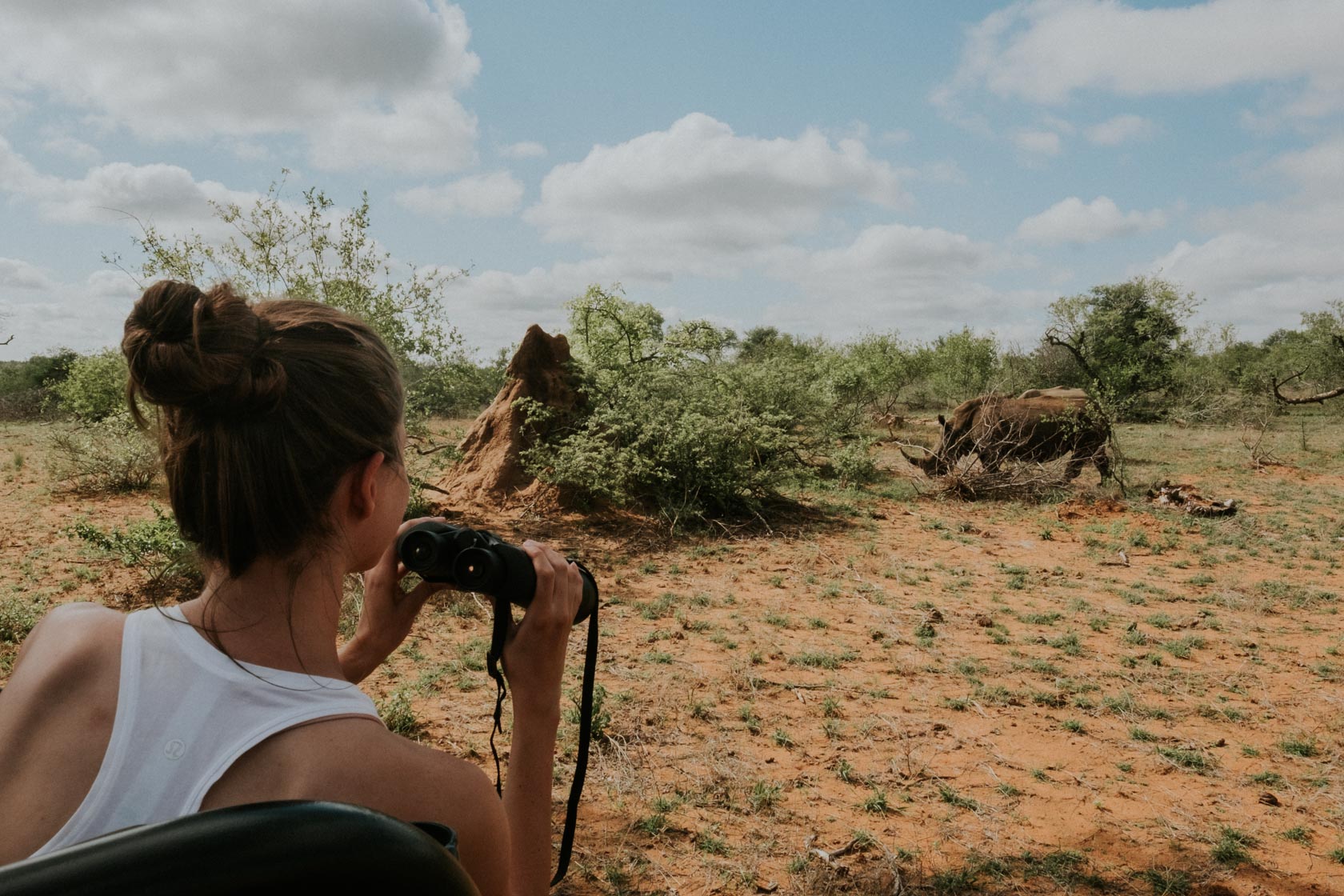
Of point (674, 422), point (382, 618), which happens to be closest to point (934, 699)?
point (382, 618)

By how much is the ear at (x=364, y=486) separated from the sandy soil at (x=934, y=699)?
7.30ft

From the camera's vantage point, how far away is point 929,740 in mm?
4137

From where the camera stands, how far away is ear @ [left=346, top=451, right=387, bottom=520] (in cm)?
121

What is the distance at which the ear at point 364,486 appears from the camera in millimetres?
1209

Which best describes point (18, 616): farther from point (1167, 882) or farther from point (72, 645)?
point (1167, 882)

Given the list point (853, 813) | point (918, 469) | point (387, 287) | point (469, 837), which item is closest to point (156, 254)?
point (387, 287)

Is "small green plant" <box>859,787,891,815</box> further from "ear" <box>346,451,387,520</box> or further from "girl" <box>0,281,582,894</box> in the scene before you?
"ear" <box>346,451,387,520</box>

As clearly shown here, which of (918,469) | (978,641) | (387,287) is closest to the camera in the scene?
(978,641)

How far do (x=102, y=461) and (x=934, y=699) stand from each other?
1040cm

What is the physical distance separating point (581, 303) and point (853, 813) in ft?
27.1

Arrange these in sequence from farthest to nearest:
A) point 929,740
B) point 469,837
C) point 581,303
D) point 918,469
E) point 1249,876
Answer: point 918,469
point 581,303
point 929,740
point 1249,876
point 469,837

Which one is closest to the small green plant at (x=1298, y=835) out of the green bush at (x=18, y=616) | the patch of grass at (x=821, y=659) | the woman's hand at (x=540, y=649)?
the patch of grass at (x=821, y=659)

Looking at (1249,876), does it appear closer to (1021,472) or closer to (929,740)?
(929,740)

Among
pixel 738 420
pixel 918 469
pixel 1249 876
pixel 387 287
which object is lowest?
pixel 1249 876
